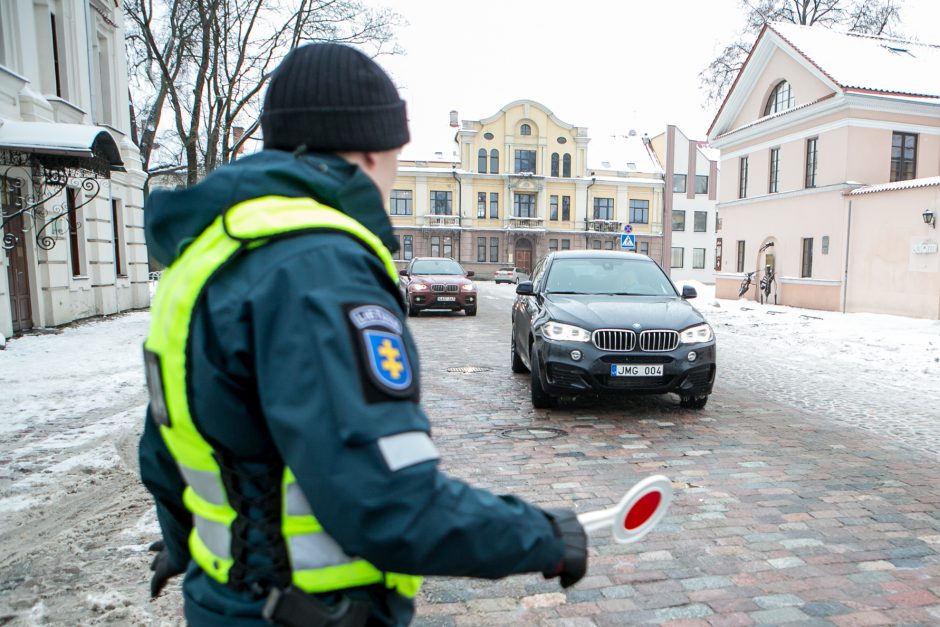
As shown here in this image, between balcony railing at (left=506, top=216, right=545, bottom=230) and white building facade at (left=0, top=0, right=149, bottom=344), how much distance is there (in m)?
38.5

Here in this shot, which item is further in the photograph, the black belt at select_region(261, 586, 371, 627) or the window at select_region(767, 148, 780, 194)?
the window at select_region(767, 148, 780, 194)

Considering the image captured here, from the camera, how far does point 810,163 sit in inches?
906

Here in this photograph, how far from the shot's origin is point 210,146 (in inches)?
836

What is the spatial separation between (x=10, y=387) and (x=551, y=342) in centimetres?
649

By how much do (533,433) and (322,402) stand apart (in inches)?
207

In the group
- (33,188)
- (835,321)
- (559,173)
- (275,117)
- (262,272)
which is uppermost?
(559,173)

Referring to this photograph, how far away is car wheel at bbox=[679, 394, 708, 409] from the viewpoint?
6.96 metres

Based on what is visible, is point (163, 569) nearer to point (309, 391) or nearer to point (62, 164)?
point (309, 391)

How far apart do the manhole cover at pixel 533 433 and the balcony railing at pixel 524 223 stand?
1915 inches

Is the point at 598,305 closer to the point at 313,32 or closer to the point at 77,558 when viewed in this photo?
the point at 77,558

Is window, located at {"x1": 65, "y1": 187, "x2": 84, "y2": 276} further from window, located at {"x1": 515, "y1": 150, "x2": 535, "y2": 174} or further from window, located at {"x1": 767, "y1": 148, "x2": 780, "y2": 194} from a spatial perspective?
window, located at {"x1": 515, "y1": 150, "x2": 535, "y2": 174}

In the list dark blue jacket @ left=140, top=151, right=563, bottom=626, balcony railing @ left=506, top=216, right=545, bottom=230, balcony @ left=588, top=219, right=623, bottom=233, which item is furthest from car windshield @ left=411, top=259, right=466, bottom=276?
balcony @ left=588, top=219, right=623, bottom=233

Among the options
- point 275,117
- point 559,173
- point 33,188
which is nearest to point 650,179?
point 559,173

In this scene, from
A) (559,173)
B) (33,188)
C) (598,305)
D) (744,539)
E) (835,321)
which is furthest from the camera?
(559,173)
